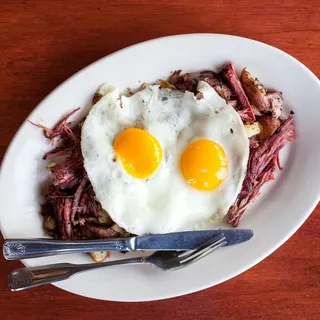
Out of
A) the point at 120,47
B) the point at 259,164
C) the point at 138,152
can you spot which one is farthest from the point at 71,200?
the point at 259,164

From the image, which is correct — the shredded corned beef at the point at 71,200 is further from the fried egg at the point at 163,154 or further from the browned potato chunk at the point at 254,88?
the browned potato chunk at the point at 254,88

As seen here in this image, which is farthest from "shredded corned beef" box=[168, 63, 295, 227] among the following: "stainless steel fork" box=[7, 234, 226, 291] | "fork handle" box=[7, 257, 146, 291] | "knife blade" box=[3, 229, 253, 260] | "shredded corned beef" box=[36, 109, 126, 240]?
"fork handle" box=[7, 257, 146, 291]

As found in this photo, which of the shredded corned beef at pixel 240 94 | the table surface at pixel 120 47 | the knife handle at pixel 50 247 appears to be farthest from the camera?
the table surface at pixel 120 47

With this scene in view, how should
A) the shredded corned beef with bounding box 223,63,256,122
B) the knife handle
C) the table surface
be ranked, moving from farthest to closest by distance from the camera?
the table surface, the shredded corned beef with bounding box 223,63,256,122, the knife handle

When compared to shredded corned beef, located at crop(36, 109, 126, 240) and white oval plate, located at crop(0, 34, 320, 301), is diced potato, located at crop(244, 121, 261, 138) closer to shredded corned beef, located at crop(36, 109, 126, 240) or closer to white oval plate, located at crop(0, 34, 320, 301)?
white oval plate, located at crop(0, 34, 320, 301)

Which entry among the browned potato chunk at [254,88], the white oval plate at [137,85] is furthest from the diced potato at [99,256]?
the browned potato chunk at [254,88]
